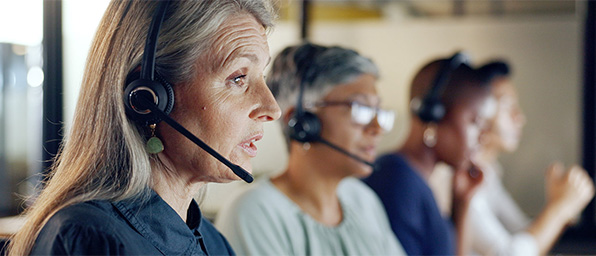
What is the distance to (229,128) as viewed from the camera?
87 centimetres

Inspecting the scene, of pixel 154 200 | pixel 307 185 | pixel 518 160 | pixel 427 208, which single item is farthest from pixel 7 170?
pixel 518 160

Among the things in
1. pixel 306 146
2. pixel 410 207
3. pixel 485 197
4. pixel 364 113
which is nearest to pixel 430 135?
pixel 410 207

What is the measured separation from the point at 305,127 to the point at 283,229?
255mm

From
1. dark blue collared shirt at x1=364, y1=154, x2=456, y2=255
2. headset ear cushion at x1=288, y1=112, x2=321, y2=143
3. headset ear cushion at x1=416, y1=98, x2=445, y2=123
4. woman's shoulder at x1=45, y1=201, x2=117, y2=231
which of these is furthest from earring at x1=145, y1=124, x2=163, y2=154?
headset ear cushion at x1=416, y1=98, x2=445, y2=123

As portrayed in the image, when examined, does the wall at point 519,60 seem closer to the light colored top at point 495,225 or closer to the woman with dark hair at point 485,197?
the light colored top at point 495,225

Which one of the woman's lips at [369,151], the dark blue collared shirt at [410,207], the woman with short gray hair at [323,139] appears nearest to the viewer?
the woman with short gray hair at [323,139]

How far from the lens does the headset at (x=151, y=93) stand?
31.2 inches

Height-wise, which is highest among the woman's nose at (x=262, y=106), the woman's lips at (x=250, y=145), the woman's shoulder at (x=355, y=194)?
the woman's nose at (x=262, y=106)

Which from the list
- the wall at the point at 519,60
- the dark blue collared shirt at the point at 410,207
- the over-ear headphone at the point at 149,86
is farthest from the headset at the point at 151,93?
the wall at the point at 519,60

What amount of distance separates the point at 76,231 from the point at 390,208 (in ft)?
4.47

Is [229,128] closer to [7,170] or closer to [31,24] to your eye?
[31,24]

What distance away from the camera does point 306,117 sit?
1.50m

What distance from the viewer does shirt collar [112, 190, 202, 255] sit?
2.59 feet

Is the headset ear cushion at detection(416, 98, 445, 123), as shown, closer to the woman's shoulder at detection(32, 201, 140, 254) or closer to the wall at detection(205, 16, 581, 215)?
the woman's shoulder at detection(32, 201, 140, 254)
